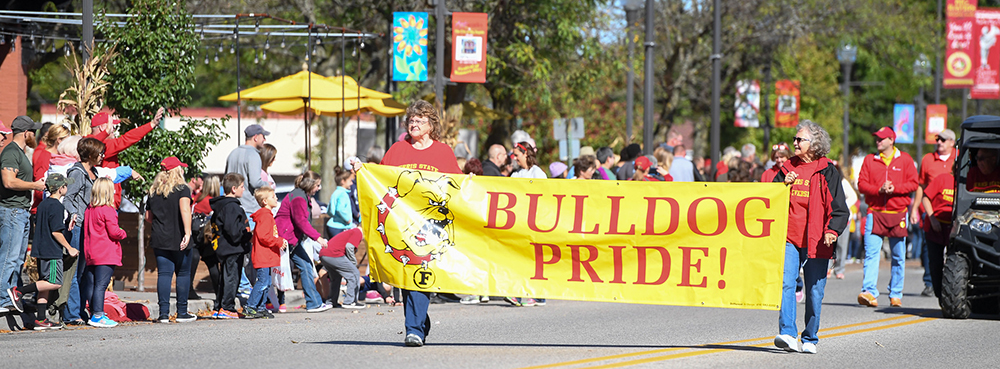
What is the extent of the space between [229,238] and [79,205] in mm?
1559

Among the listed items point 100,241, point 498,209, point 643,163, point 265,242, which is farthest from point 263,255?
point 643,163

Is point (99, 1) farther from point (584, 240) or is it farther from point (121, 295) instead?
point (584, 240)

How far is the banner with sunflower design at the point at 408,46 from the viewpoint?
18734 mm

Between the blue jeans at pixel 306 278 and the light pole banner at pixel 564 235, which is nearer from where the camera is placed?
the light pole banner at pixel 564 235

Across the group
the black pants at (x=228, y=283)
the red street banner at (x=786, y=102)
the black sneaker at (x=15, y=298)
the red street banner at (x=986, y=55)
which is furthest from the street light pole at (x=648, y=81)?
the red street banner at (x=986, y=55)

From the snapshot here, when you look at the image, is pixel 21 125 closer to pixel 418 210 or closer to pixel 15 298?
pixel 15 298

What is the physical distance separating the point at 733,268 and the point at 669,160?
8.34 meters

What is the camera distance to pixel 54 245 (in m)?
10.4

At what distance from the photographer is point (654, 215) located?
8.82 meters

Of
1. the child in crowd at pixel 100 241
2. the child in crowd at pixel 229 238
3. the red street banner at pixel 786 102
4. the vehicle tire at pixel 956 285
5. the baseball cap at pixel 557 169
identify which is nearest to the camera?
the child in crowd at pixel 100 241

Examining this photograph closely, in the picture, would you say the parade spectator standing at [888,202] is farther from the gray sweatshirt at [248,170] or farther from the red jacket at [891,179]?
the gray sweatshirt at [248,170]

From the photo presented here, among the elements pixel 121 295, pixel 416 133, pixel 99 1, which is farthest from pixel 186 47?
pixel 99 1

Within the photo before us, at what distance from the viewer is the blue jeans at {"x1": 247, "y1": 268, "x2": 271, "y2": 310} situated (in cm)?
1182

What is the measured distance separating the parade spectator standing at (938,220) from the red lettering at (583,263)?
533cm
